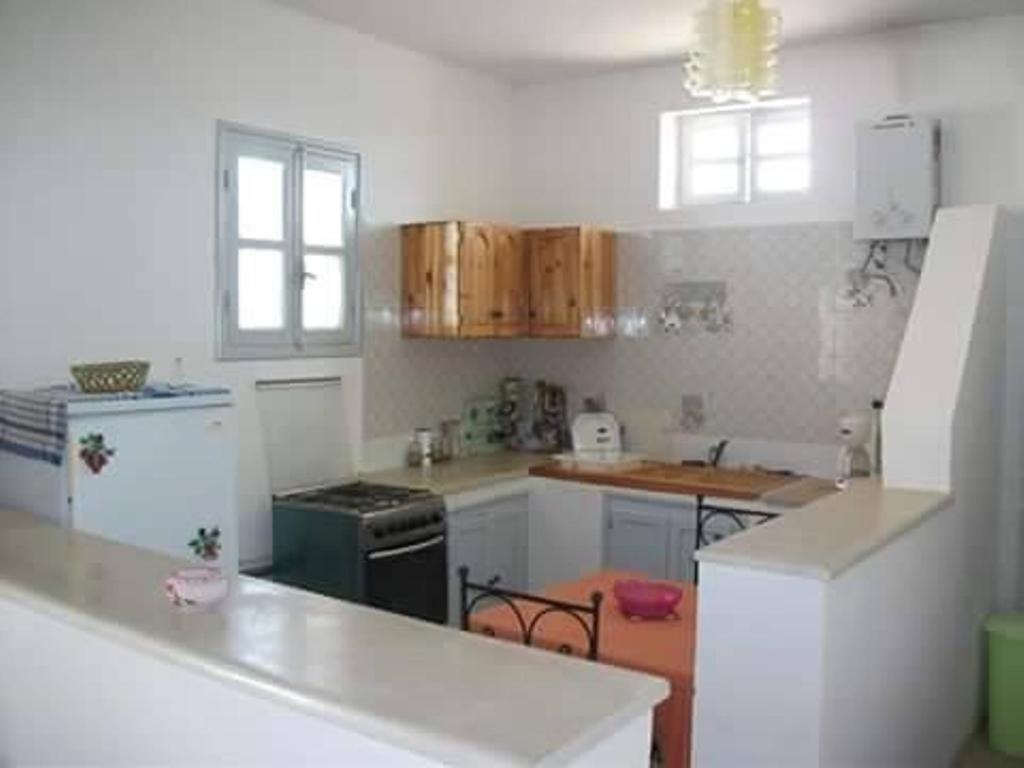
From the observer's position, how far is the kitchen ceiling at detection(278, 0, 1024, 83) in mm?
4379

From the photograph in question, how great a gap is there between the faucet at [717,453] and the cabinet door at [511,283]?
120cm

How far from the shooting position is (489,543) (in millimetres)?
4984

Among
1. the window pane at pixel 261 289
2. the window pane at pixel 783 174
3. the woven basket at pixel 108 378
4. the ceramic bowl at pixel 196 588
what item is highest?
the window pane at pixel 783 174

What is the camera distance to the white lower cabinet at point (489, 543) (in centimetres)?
476

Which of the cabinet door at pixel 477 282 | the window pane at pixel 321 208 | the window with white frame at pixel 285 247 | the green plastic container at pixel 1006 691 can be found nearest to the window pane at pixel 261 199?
the window with white frame at pixel 285 247

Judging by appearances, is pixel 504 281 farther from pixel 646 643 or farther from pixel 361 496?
pixel 646 643

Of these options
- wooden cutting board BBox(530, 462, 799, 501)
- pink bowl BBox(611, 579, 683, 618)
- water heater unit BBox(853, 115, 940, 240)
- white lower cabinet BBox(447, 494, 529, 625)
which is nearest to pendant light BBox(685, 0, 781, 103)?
pink bowl BBox(611, 579, 683, 618)

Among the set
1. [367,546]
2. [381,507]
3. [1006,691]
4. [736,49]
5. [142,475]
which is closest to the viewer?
[142,475]

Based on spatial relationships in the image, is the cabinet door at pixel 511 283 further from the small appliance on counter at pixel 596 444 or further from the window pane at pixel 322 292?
the window pane at pixel 322 292

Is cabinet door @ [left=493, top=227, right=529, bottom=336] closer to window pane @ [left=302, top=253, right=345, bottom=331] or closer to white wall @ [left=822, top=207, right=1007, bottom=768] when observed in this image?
window pane @ [left=302, top=253, right=345, bottom=331]

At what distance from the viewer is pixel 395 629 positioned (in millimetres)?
1752

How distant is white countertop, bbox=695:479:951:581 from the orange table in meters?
0.38

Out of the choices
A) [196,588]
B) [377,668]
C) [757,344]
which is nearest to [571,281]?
[757,344]

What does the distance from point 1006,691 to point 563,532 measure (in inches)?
84.5
